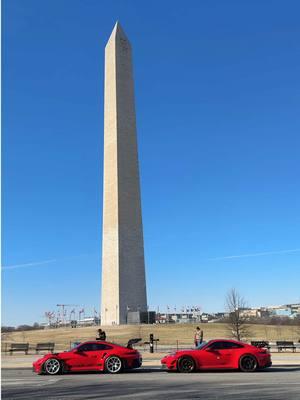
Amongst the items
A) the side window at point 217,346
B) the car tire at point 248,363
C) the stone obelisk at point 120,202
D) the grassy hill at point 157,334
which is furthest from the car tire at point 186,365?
the stone obelisk at point 120,202

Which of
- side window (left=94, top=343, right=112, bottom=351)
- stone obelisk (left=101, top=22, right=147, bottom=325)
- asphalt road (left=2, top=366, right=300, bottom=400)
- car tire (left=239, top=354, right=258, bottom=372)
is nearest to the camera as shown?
asphalt road (left=2, top=366, right=300, bottom=400)

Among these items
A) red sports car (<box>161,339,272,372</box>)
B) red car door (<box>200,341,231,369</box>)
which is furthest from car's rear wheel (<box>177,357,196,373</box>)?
red car door (<box>200,341,231,369</box>)

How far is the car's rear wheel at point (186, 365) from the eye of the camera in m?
17.4

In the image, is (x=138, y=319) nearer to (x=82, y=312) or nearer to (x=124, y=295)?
(x=124, y=295)

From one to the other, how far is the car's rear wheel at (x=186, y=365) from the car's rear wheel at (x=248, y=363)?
1608 millimetres

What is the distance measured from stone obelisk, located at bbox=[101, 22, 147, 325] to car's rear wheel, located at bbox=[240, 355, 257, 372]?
114 ft

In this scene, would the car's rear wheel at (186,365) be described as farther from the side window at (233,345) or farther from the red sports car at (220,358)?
the side window at (233,345)

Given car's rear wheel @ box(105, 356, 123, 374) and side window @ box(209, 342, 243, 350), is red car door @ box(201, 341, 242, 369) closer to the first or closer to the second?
side window @ box(209, 342, 243, 350)

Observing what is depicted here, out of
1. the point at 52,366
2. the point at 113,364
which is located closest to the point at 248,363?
the point at 113,364

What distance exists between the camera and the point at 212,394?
468 inches

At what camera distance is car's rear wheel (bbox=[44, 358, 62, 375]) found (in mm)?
17594

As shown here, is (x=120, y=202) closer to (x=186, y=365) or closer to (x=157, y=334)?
(x=157, y=334)

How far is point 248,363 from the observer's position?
17.3 m

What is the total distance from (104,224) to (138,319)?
33.9 feet
